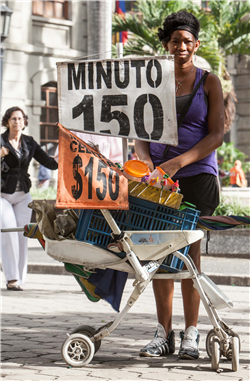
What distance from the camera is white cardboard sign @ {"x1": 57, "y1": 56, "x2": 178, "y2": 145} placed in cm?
360

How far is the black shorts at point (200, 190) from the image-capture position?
4023 mm

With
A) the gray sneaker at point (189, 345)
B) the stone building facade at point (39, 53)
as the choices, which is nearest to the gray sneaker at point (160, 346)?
the gray sneaker at point (189, 345)

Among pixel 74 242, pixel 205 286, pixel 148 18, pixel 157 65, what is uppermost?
pixel 148 18

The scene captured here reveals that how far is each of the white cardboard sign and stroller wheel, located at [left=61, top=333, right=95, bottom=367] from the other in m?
1.21

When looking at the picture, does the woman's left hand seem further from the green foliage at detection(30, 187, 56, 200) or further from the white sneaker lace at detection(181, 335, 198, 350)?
the green foliage at detection(30, 187, 56, 200)

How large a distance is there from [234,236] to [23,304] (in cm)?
498

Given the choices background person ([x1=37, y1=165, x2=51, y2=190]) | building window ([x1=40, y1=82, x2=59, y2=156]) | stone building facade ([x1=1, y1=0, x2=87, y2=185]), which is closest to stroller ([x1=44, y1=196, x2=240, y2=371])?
background person ([x1=37, y1=165, x2=51, y2=190])

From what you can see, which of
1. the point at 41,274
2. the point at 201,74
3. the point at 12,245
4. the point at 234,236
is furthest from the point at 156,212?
the point at 234,236

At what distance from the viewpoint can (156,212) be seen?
355 cm

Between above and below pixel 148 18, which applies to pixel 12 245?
below

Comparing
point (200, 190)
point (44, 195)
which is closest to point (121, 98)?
point (200, 190)

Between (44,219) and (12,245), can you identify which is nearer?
(44,219)

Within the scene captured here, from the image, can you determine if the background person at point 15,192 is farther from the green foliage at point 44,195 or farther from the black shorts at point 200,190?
the green foliage at point 44,195

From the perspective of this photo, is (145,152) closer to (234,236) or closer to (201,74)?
(201,74)
